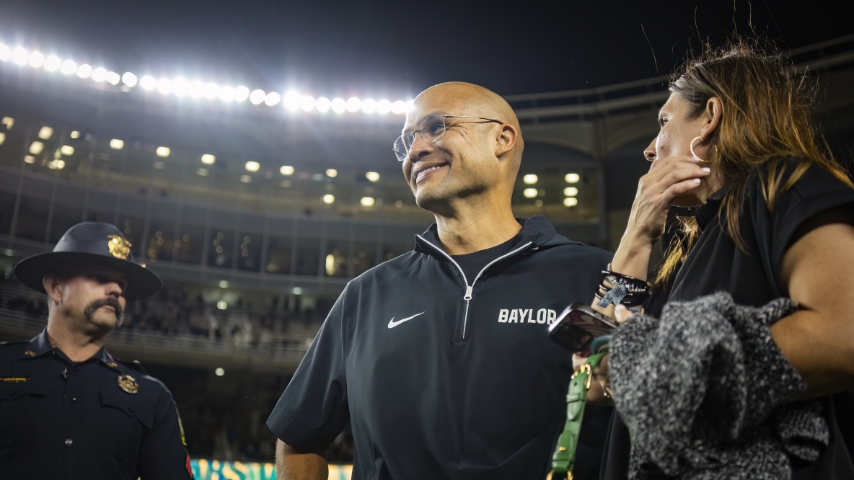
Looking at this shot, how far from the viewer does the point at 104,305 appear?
4.14 metres

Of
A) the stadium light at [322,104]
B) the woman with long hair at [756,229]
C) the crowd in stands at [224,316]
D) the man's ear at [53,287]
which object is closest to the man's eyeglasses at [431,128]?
the woman with long hair at [756,229]

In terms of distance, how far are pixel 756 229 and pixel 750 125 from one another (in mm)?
392

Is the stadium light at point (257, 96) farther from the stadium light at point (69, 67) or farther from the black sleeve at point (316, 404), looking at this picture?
the black sleeve at point (316, 404)

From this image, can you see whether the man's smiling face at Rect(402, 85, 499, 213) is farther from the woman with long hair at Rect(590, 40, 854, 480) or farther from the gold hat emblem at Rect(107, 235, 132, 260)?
the gold hat emblem at Rect(107, 235, 132, 260)

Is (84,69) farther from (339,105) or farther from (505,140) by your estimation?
(505,140)

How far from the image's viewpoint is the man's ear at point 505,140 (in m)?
2.83

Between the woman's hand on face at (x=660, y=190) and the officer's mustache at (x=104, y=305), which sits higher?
the woman's hand on face at (x=660, y=190)

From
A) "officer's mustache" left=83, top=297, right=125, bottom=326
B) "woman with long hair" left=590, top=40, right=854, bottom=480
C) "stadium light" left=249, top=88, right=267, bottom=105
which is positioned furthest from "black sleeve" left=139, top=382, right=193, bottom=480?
"stadium light" left=249, top=88, right=267, bottom=105

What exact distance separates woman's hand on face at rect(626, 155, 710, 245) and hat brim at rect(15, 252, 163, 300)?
A: 3.57 meters

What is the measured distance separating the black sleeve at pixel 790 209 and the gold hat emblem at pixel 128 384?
12.0ft

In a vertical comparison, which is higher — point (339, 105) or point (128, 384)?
point (339, 105)

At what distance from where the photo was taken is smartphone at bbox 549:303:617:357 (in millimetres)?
1376

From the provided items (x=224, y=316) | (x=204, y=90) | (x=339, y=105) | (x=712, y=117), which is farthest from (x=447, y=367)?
(x=224, y=316)

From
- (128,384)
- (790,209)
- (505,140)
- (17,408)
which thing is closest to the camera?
(790,209)
